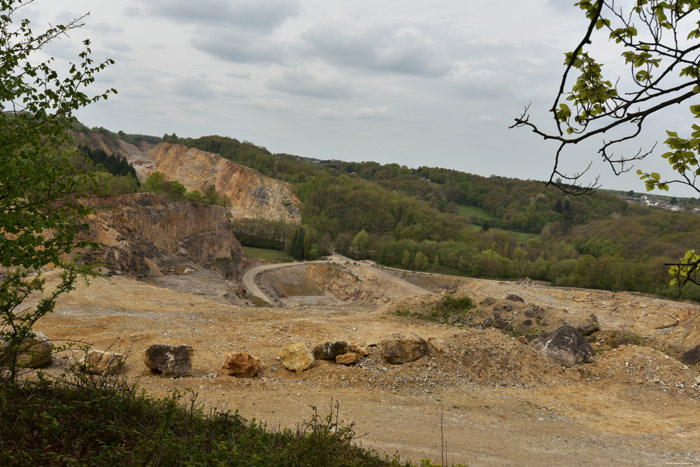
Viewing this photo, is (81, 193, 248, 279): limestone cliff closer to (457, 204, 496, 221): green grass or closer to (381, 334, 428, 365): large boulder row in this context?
(381, 334, 428, 365): large boulder row

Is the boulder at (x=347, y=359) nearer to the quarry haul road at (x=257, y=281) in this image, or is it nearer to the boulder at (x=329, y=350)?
the boulder at (x=329, y=350)

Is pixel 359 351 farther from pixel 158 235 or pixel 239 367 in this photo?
pixel 158 235

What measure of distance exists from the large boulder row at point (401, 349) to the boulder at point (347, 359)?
1086 millimetres

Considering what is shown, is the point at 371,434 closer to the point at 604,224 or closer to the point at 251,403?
the point at 251,403

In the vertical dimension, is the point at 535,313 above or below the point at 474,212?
below

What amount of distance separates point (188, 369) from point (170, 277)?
28.9 metres

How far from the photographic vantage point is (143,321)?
18.3 meters


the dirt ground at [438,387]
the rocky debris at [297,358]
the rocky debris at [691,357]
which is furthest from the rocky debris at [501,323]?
the rocky debris at [297,358]

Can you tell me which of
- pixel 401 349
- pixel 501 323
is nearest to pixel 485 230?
pixel 501 323

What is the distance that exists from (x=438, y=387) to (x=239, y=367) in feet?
20.8

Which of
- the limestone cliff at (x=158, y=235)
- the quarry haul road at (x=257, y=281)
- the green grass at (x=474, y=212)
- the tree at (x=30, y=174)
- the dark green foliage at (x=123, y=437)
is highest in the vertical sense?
the green grass at (x=474, y=212)

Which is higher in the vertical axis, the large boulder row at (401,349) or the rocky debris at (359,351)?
the large boulder row at (401,349)

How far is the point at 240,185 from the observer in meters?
97.8

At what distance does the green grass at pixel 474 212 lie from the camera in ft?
413
